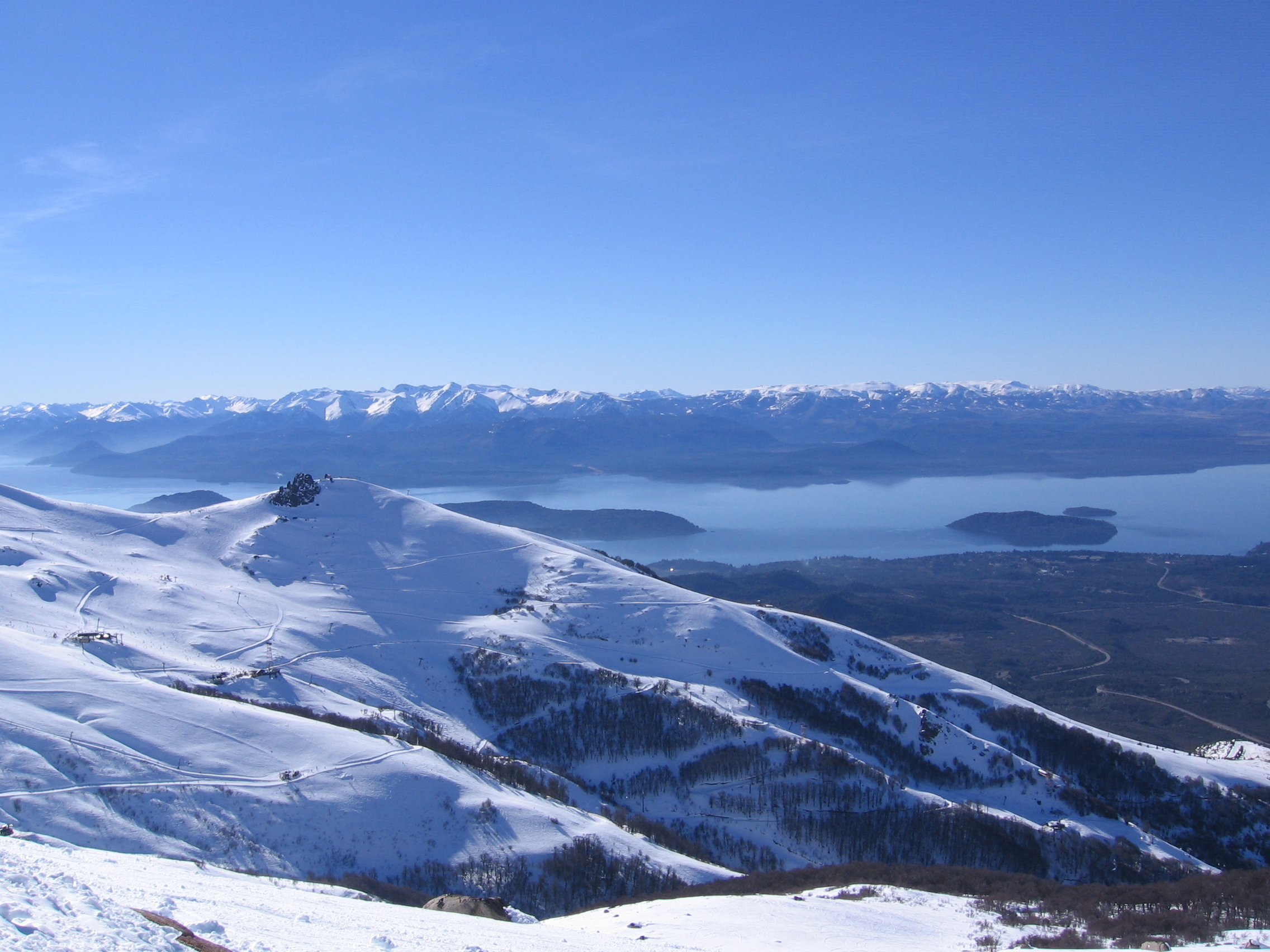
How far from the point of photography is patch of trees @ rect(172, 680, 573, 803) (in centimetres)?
4759

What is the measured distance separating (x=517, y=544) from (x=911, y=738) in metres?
48.6

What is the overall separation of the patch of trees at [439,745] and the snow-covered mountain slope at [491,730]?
0.31 m

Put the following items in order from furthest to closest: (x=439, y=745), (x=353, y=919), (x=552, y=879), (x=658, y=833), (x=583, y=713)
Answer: (x=583, y=713)
(x=439, y=745)
(x=658, y=833)
(x=552, y=879)
(x=353, y=919)

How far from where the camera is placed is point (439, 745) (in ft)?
167

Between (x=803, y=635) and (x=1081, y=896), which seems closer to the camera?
(x=1081, y=896)

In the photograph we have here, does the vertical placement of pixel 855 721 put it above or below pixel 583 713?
below

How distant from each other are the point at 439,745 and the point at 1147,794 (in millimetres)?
56385

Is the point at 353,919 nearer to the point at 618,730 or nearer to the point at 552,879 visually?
the point at 552,879

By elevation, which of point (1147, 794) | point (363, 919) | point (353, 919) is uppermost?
point (353, 919)

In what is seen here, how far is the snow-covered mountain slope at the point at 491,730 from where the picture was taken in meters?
37.5

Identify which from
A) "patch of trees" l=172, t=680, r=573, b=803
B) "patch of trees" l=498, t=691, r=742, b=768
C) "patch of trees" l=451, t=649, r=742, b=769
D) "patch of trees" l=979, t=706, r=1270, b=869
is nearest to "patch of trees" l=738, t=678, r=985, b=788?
"patch of trees" l=451, t=649, r=742, b=769

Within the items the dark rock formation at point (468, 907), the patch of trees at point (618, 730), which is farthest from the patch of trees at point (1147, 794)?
the dark rock formation at point (468, 907)

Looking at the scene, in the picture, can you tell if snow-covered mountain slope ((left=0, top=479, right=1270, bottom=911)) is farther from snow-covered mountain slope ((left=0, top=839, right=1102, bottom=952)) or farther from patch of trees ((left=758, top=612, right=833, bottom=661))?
snow-covered mountain slope ((left=0, top=839, right=1102, bottom=952))

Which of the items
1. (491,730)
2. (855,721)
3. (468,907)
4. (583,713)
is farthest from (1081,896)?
(491,730)
